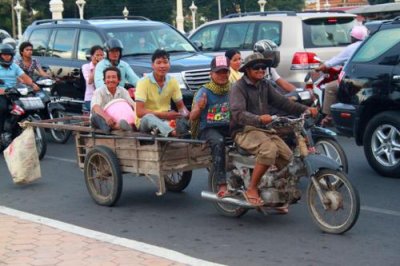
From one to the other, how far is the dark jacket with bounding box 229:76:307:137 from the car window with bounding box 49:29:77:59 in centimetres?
708

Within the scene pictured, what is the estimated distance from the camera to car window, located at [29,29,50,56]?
14016 mm

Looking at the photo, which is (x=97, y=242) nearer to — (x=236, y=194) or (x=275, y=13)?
(x=236, y=194)

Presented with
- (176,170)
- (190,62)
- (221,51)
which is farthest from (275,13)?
(176,170)

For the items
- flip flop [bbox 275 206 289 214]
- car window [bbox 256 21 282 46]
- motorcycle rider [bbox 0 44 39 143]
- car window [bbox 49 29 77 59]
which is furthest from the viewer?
car window [bbox 256 21 282 46]

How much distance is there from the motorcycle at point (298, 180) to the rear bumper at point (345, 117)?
2595 mm

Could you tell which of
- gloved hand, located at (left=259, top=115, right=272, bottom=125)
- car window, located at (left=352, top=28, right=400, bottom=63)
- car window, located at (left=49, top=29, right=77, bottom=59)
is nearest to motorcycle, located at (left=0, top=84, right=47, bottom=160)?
car window, located at (left=49, top=29, right=77, bottom=59)

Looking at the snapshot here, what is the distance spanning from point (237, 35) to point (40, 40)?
3.86 meters

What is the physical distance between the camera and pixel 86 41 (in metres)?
13.0

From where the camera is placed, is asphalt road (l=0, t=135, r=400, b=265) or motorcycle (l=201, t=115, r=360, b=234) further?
motorcycle (l=201, t=115, r=360, b=234)

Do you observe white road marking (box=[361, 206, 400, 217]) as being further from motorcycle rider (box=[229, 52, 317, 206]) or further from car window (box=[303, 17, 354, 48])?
car window (box=[303, 17, 354, 48])

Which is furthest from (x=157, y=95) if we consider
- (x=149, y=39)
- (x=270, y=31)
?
(x=270, y=31)

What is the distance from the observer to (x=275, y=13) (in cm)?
1421

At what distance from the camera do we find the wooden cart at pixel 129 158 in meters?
7.16

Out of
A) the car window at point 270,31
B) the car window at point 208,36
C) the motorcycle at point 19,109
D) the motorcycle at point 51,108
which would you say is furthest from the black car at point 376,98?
the car window at point 208,36
